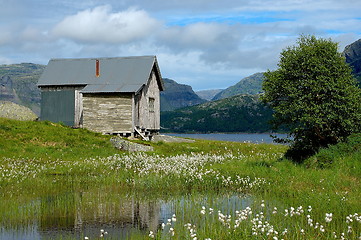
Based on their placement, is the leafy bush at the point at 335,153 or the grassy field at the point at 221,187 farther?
the leafy bush at the point at 335,153

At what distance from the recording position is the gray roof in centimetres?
5394

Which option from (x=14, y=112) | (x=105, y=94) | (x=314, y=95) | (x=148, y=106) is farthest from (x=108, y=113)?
(x=314, y=95)

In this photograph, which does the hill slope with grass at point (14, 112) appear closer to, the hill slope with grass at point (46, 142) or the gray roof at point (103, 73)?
the gray roof at point (103, 73)

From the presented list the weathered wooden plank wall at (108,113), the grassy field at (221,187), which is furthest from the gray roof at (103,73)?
the grassy field at (221,187)

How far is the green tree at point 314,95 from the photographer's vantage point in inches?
962

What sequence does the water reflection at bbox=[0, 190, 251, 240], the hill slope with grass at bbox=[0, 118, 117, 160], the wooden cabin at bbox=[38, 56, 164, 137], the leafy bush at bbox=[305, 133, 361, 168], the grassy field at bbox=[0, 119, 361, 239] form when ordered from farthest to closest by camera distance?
the wooden cabin at bbox=[38, 56, 164, 137] < the hill slope with grass at bbox=[0, 118, 117, 160] < the leafy bush at bbox=[305, 133, 361, 168] < the water reflection at bbox=[0, 190, 251, 240] < the grassy field at bbox=[0, 119, 361, 239]

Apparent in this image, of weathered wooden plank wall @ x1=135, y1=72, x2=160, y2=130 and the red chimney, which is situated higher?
the red chimney

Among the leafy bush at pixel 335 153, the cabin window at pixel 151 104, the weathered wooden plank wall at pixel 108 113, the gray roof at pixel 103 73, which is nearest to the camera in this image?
the leafy bush at pixel 335 153

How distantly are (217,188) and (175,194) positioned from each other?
2.62 m

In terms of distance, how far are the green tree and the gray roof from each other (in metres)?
28.7

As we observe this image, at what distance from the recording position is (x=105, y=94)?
175 ft

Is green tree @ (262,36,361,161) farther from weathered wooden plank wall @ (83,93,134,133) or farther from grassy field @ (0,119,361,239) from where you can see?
weathered wooden plank wall @ (83,93,134,133)

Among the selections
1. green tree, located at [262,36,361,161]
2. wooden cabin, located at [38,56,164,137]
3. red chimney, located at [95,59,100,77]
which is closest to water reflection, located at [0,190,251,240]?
green tree, located at [262,36,361,161]

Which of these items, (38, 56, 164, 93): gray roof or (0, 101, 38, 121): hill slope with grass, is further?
(0, 101, 38, 121): hill slope with grass
